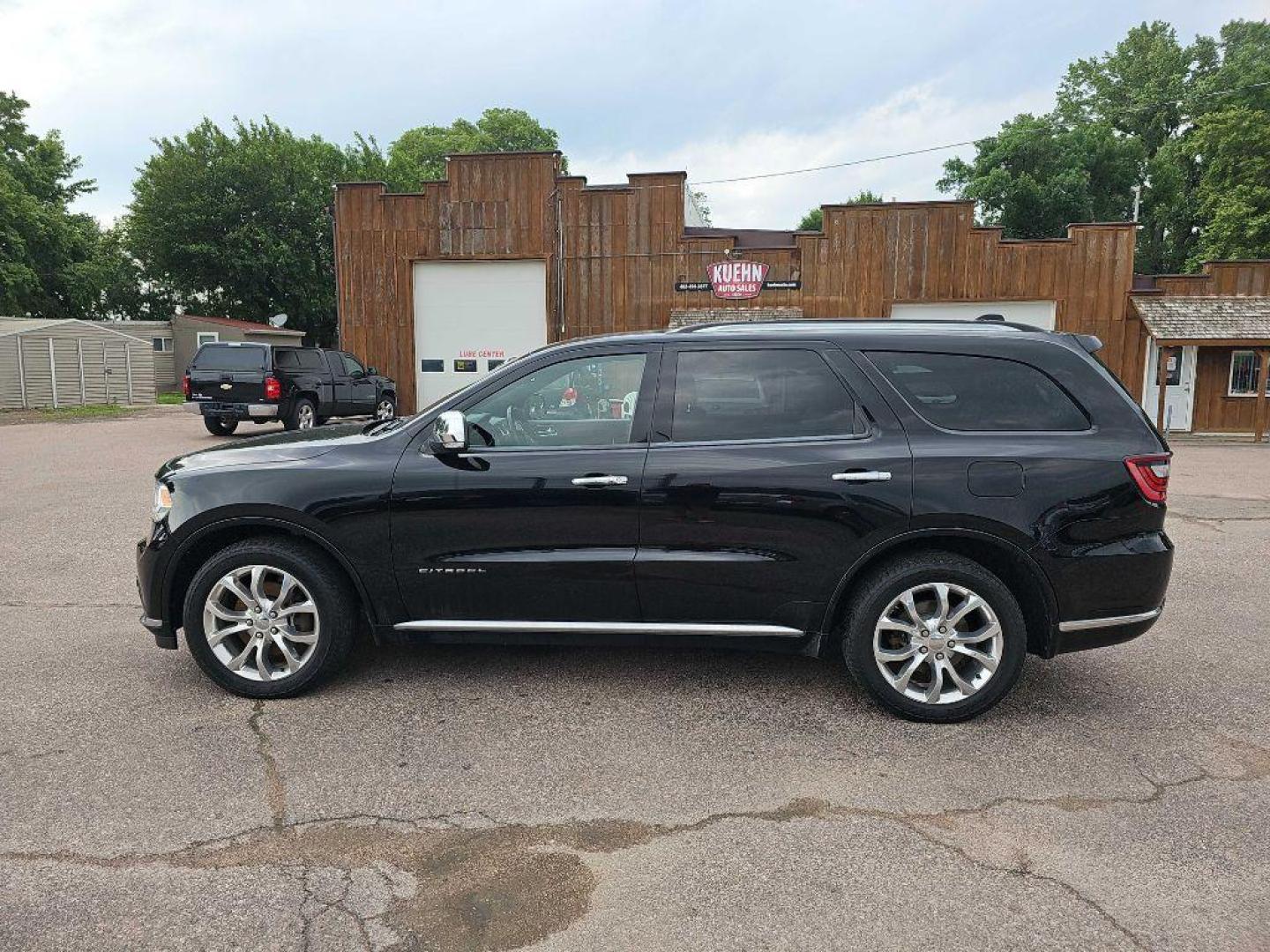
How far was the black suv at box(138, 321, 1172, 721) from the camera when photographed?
386cm

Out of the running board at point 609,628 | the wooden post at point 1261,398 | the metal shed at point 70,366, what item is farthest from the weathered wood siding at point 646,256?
the running board at point 609,628

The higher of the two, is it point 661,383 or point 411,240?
point 411,240

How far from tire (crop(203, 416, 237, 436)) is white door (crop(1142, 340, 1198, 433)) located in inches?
818

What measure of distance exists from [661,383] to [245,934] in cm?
271

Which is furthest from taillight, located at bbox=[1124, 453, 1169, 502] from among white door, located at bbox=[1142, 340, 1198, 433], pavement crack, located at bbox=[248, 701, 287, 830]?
white door, located at bbox=[1142, 340, 1198, 433]

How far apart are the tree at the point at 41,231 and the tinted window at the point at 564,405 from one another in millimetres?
41894

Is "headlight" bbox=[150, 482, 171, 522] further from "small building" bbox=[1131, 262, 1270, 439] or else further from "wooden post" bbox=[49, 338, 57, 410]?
"wooden post" bbox=[49, 338, 57, 410]

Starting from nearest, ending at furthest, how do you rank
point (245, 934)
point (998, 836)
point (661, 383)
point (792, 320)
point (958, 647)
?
point (245, 934)
point (998, 836)
point (958, 647)
point (661, 383)
point (792, 320)

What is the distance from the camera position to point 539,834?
A: 3.01 meters

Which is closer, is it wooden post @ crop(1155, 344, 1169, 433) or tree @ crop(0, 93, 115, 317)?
wooden post @ crop(1155, 344, 1169, 433)

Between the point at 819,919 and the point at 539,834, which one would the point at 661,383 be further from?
the point at 819,919

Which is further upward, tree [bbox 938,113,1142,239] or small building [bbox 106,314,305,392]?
tree [bbox 938,113,1142,239]

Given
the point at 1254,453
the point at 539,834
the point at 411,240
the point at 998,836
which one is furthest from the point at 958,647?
the point at 411,240

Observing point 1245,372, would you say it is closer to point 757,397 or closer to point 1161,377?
point 1161,377
